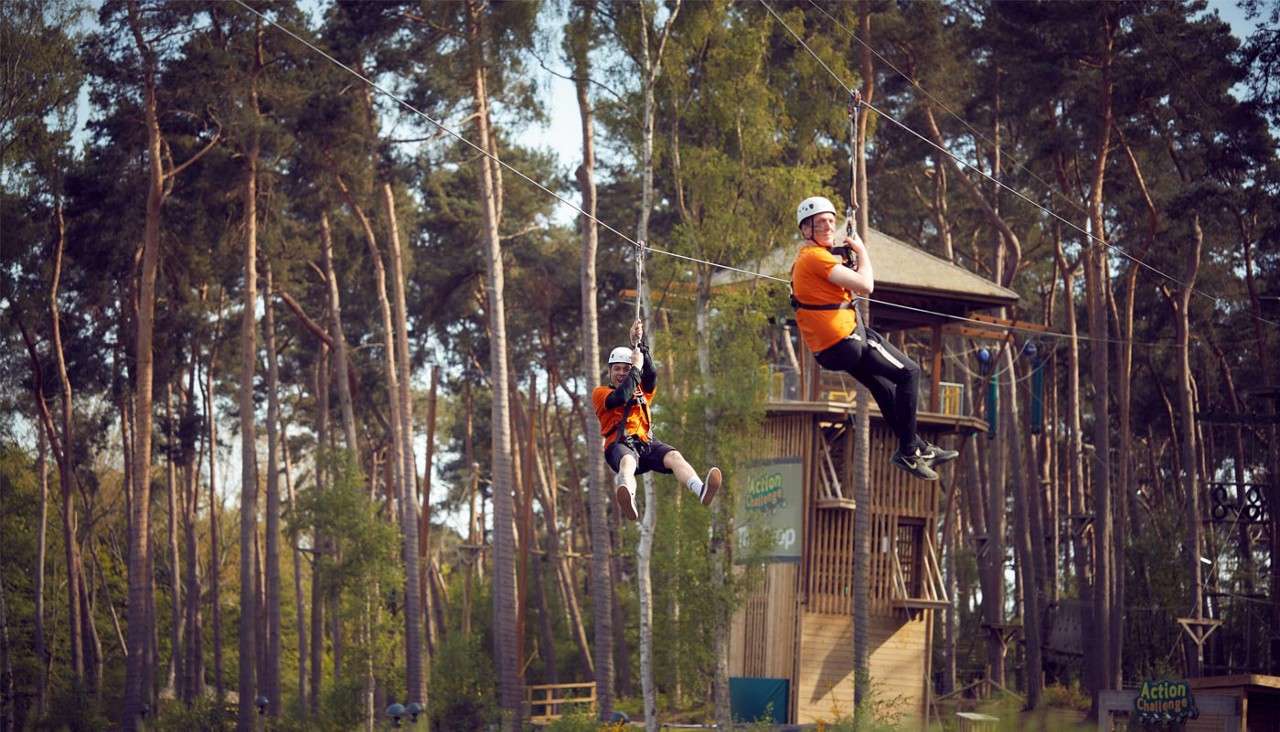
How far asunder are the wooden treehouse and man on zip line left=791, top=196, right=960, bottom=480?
20.4 metres

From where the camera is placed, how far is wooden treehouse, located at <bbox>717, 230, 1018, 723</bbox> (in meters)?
34.3

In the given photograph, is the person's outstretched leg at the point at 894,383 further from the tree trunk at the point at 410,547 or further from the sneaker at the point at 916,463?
the tree trunk at the point at 410,547

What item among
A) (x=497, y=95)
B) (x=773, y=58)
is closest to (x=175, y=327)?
(x=497, y=95)

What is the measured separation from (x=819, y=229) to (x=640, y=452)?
3.61 m

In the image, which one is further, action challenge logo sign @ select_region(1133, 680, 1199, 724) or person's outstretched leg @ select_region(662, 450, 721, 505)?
action challenge logo sign @ select_region(1133, 680, 1199, 724)

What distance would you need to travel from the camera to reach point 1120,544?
40.3 meters

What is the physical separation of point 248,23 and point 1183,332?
82.0 feet

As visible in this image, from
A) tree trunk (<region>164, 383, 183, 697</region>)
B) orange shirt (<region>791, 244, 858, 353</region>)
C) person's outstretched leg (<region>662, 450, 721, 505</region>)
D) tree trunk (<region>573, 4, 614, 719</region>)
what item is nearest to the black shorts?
person's outstretched leg (<region>662, 450, 721, 505</region>)

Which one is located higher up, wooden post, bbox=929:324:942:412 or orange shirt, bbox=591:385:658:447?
wooden post, bbox=929:324:942:412

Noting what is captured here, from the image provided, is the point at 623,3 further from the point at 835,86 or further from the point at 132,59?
the point at 132,59

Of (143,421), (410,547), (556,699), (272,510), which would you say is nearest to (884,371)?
(410,547)

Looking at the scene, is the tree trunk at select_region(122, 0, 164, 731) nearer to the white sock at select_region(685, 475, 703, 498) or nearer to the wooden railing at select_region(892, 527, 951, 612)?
the wooden railing at select_region(892, 527, 951, 612)

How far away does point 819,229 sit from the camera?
42.5 feet

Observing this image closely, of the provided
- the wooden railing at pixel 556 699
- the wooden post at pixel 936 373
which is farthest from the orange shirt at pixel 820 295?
the wooden railing at pixel 556 699
